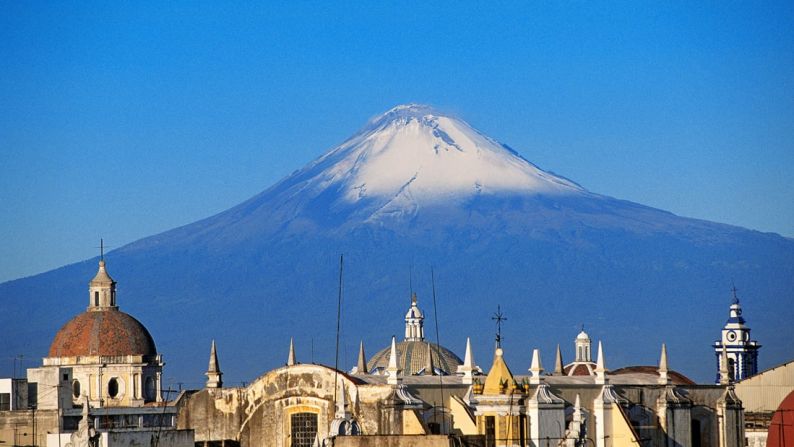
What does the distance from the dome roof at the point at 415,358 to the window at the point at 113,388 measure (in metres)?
19.8

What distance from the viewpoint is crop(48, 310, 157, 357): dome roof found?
415 ft

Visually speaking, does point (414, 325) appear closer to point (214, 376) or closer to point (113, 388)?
point (113, 388)

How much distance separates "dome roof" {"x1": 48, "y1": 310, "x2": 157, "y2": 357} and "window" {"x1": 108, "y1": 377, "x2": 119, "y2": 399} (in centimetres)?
170

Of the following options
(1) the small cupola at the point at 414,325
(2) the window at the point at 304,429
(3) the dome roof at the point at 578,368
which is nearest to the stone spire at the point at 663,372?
(2) the window at the point at 304,429

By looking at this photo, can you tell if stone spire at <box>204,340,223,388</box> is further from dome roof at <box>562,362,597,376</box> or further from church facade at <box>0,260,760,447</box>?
dome roof at <box>562,362,597,376</box>

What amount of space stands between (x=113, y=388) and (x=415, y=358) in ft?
74.1

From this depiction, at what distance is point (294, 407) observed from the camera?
6612cm

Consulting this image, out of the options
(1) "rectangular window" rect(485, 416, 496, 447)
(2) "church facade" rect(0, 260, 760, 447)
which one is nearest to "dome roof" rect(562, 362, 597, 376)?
(2) "church facade" rect(0, 260, 760, 447)

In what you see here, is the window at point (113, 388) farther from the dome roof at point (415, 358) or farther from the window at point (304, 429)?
the window at point (304, 429)

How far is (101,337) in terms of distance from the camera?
127 m

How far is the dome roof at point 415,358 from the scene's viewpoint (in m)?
109

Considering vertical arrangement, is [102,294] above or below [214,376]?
above

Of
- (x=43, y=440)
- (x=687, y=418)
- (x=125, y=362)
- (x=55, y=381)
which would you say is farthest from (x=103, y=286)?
(x=687, y=418)

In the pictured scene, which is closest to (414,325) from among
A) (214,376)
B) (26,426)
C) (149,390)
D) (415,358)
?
(415,358)
